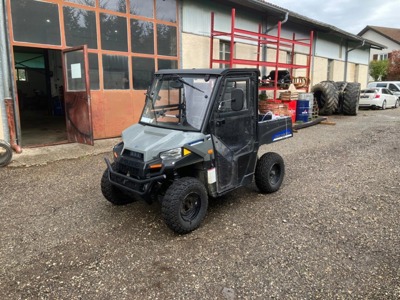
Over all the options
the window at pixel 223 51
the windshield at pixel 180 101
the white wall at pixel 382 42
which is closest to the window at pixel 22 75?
the window at pixel 223 51

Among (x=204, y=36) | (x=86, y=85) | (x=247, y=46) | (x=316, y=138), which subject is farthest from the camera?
(x=247, y=46)

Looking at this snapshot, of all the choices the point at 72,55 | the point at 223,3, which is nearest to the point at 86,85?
the point at 72,55

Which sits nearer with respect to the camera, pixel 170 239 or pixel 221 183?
pixel 170 239

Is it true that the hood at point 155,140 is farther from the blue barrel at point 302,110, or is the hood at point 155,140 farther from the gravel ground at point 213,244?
the blue barrel at point 302,110

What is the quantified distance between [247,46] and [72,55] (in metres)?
7.22

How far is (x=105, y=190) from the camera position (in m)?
4.08

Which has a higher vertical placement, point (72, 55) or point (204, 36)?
point (204, 36)

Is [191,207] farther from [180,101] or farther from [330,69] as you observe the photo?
[330,69]

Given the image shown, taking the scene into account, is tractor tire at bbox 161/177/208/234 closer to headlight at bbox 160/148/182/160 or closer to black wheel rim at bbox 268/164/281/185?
headlight at bbox 160/148/182/160

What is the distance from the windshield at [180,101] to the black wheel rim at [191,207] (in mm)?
788

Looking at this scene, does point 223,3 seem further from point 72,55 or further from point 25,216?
point 25,216

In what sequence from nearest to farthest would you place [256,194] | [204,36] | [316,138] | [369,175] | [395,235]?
[395,235] < [256,194] < [369,175] < [316,138] < [204,36]

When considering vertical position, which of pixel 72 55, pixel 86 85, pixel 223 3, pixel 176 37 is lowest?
pixel 86 85

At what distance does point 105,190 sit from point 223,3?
9.35 meters
